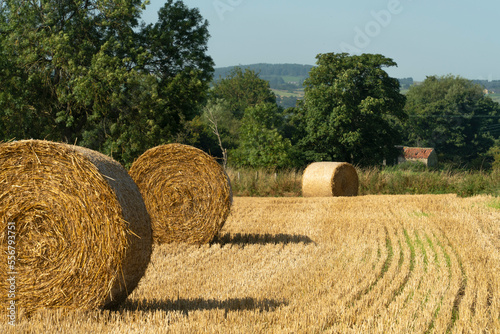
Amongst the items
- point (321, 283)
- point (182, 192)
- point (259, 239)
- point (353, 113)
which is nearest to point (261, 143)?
point (353, 113)

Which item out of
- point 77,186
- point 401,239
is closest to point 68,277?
point 77,186

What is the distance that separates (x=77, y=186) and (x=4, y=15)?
23.6m

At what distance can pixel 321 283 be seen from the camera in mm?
7086

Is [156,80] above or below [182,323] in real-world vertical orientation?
above

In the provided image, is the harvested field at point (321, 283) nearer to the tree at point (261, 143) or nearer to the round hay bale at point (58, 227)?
the round hay bale at point (58, 227)

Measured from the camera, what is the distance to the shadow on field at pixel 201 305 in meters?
5.97

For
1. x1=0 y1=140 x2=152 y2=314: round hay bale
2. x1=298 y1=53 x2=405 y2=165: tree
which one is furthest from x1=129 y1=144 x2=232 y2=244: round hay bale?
x1=298 y1=53 x2=405 y2=165: tree

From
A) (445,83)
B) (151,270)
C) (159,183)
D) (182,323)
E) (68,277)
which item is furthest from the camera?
(445,83)

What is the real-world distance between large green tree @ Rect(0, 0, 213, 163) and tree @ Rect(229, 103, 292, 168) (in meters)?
9.72

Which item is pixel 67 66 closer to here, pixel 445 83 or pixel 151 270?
pixel 151 270

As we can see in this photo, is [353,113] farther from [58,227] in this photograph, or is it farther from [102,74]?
[58,227]

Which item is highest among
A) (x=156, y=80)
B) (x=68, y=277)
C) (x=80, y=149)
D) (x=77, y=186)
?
(x=156, y=80)

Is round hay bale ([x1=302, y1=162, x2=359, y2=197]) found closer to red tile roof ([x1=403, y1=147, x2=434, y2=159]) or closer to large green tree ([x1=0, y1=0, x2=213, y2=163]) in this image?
large green tree ([x1=0, y1=0, x2=213, y2=163])

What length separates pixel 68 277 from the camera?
228 inches
